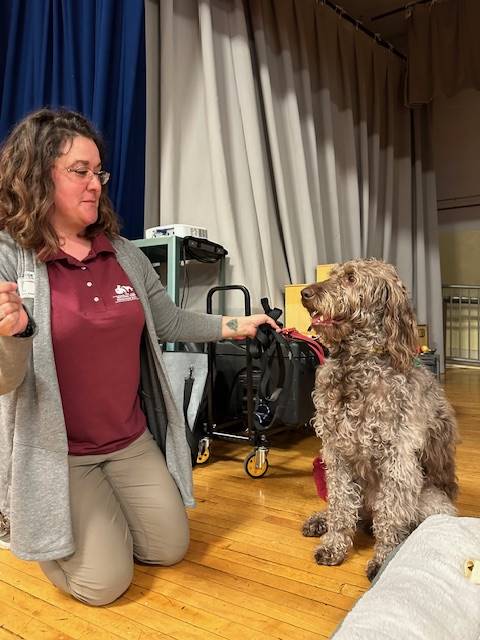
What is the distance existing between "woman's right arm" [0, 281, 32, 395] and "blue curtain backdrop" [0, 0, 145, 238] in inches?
77.9

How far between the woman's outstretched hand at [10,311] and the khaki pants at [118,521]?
562 mm

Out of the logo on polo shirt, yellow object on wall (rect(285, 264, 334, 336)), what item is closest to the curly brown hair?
the logo on polo shirt

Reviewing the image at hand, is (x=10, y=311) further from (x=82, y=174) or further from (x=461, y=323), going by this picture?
(x=461, y=323)

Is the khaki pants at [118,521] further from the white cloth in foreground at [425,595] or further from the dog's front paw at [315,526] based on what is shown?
the white cloth in foreground at [425,595]

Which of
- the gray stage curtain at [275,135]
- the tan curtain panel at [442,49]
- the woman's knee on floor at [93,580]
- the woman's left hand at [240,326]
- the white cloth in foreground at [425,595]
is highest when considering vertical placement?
the tan curtain panel at [442,49]

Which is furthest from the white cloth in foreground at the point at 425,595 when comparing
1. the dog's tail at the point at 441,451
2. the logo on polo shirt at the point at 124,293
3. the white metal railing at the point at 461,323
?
the white metal railing at the point at 461,323

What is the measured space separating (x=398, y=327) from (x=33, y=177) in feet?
3.92

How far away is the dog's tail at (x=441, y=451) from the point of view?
175cm

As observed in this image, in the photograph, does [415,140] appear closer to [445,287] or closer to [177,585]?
[445,287]

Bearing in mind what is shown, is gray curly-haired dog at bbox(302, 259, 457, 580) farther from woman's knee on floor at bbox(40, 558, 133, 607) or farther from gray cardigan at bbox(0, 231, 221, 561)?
gray cardigan at bbox(0, 231, 221, 561)

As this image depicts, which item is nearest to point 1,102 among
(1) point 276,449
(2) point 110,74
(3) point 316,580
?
(2) point 110,74

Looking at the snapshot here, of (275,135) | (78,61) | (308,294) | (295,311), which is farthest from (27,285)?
(275,135)

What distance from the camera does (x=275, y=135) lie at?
3947mm

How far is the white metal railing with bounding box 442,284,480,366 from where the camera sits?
22.5ft
